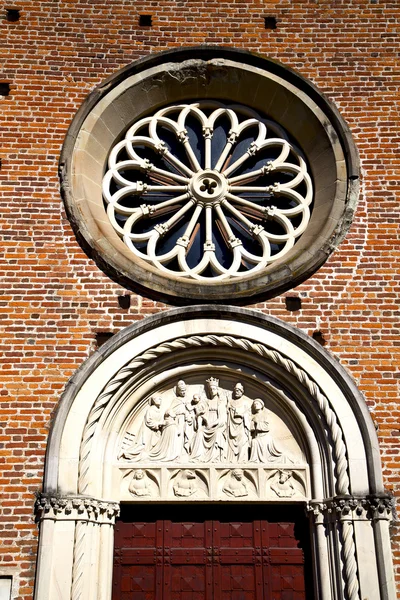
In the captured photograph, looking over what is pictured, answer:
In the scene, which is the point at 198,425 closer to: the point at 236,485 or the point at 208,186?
the point at 236,485

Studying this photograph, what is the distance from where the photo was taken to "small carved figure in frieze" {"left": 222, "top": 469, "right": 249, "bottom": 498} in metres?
8.24

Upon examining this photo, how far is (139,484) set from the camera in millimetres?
8234

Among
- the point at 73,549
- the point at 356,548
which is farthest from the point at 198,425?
the point at 356,548

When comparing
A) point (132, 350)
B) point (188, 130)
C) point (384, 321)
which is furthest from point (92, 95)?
point (384, 321)

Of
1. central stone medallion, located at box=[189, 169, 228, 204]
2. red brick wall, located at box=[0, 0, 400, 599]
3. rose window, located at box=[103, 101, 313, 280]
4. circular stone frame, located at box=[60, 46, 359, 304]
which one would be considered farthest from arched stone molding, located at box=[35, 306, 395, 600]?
central stone medallion, located at box=[189, 169, 228, 204]

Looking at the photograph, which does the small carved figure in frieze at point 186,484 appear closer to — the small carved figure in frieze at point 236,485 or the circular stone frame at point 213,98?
the small carved figure in frieze at point 236,485

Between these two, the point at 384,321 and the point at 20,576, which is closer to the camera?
the point at 20,576

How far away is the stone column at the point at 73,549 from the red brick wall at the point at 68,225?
25cm

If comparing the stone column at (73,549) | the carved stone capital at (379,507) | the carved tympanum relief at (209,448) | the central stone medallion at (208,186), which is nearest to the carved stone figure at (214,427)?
the carved tympanum relief at (209,448)

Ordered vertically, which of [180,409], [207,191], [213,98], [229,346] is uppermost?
[213,98]

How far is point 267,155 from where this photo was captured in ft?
33.5

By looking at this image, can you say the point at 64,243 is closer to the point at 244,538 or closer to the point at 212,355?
the point at 212,355

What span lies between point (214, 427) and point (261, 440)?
1.82 ft

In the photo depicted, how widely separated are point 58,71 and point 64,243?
2.53m
